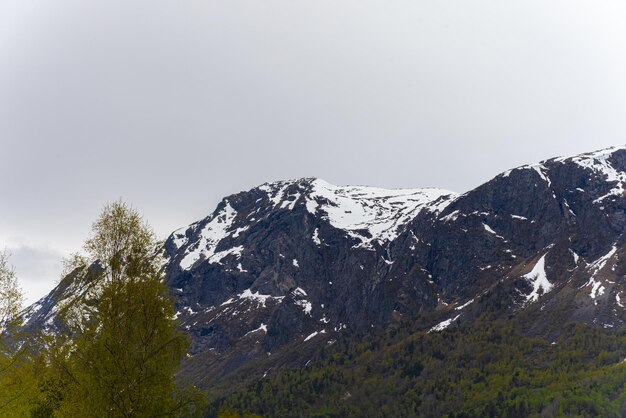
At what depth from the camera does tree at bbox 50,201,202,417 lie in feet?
85.6

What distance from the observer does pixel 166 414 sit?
26.6 metres

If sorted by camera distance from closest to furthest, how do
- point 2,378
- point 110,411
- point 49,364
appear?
point 110,411, point 49,364, point 2,378

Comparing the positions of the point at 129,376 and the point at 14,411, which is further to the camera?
the point at 14,411

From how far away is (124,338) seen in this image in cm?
2692

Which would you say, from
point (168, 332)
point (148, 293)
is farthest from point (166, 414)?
point (148, 293)

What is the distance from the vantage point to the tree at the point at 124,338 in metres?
26.1

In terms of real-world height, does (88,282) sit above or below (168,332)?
above

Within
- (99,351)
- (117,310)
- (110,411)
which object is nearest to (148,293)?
(117,310)

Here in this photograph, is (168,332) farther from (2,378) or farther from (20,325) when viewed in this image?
(2,378)

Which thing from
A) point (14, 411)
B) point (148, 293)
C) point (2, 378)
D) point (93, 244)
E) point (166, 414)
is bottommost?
point (166, 414)

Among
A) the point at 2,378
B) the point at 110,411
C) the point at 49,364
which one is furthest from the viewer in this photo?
the point at 2,378

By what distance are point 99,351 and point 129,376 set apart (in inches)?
71.3

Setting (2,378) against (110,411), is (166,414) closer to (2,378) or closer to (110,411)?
(110,411)

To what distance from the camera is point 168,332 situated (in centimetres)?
2808
